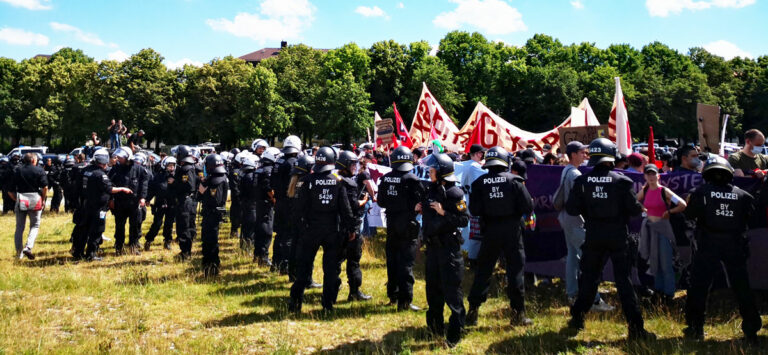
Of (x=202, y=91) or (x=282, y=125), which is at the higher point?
(x=202, y=91)

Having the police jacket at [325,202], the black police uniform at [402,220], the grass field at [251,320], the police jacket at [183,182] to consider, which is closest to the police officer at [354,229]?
the police jacket at [325,202]

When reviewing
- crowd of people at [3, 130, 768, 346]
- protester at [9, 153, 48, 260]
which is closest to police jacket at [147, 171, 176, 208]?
crowd of people at [3, 130, 768, 346]

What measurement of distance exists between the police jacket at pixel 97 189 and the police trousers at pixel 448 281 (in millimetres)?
7697

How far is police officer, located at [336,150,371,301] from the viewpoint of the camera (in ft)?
26.0

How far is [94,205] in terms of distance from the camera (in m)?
11.2

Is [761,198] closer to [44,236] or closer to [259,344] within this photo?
[259,344]

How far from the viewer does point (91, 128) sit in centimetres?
5941

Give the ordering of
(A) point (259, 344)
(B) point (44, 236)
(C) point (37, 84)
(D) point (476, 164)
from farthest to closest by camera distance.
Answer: (C) point (37, 84) < (B) point (44, 236) < (D) point (476, 164) < (A) point (259, 344)

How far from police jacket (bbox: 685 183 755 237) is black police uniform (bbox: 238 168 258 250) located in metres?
7.45

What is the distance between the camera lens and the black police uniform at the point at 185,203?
11633 millimetres

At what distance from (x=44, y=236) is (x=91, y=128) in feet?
165

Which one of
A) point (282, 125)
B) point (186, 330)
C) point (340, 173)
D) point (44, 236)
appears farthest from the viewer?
point (282, 125)

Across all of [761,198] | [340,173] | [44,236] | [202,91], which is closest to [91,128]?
[202,91]

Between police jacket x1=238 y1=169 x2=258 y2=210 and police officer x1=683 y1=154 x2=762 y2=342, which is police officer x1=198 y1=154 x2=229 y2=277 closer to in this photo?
police jacket x1=238 y1=169 x2=258 y2=210
